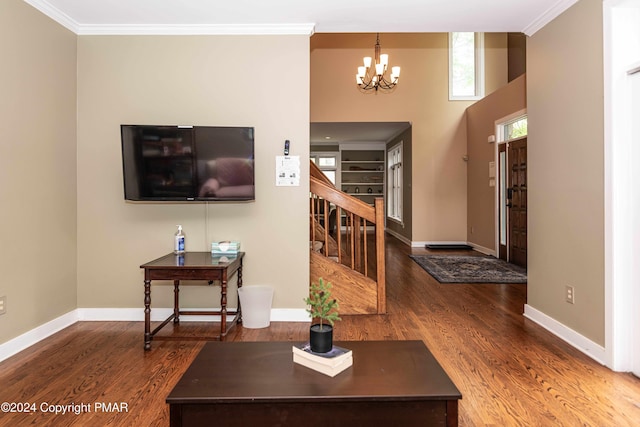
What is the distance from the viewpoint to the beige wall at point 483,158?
6.42m

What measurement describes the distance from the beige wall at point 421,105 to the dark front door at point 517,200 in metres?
1.85

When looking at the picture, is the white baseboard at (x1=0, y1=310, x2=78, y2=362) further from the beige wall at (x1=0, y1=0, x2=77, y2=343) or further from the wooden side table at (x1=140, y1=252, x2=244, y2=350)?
the wooden side table at (x1=140, y1=252, x2=244, y2=350)

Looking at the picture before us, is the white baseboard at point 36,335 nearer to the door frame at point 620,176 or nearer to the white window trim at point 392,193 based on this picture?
the door frame at point 620,176

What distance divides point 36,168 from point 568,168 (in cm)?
398

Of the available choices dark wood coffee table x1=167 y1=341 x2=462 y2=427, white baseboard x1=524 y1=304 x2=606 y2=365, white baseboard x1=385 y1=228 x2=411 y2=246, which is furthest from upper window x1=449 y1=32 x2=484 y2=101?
dark wood coffee table x1=167 y1=341 x2=462 y2=427

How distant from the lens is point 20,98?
2.75 m

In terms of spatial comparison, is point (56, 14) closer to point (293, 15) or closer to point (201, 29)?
point (201, 29)

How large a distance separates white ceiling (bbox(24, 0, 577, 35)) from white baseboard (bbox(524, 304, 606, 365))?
242cm

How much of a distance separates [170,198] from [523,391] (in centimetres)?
278

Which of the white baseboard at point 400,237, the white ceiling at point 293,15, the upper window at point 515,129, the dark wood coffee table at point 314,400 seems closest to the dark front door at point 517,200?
the upper window at point 515,129

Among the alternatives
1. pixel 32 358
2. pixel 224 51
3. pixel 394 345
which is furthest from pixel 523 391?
pixel 224 51

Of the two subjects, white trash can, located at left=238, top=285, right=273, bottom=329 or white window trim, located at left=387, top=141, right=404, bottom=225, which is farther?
white window trim, located at left=387, top=141, right=404, bottom=225

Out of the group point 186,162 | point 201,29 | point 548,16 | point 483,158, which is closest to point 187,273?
point 186,162

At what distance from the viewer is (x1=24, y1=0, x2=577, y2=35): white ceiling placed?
297 centimetres
